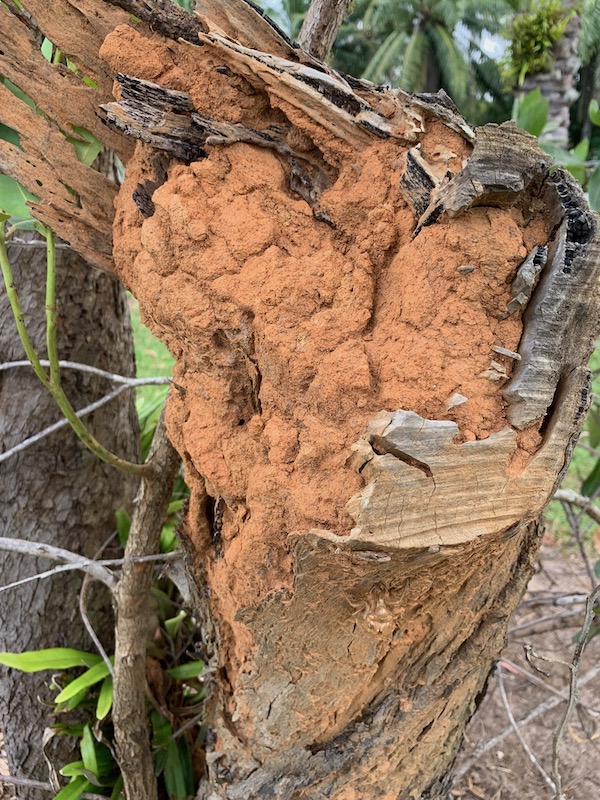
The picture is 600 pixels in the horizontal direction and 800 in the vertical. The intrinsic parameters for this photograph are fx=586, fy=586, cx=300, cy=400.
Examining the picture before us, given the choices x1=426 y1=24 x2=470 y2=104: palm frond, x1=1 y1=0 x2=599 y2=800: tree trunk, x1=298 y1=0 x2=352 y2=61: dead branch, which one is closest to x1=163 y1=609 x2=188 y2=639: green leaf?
x1=1 y1=0 x2=599 y2=800: tree trunk

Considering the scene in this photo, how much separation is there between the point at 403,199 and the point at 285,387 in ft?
1.10

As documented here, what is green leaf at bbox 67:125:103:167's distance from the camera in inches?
43.8

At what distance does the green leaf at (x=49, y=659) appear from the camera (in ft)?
5.08

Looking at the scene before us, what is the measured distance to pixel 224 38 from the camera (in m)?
0.92

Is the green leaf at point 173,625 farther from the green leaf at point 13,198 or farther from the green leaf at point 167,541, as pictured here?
the green leaf at point 13,198

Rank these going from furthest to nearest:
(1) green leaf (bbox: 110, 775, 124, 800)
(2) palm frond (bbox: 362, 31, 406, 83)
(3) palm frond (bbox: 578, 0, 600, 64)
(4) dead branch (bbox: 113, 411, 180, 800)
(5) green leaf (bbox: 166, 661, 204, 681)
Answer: (2) palm frond (bbox: 362, 31, 406, 83) < (3) palm frond (bbox: 578, 0, 600, 64) < (5) green leaf (bbox: 166, 661, 204, 681) < (1) green leaf (bbox: 110, 775, 124, 800) < (4) dead branch (bbox: 113, 411, 180, 800)

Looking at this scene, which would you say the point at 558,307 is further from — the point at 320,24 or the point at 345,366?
the point at 320,24

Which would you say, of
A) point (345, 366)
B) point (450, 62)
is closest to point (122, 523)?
point (345, 366)

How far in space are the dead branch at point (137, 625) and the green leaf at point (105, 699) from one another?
133 millimetres

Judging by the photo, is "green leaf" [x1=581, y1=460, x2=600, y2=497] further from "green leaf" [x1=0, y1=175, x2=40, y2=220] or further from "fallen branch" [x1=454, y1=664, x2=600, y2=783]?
"green leaf" [x1=0, y1=175, x2=40, y2=220]

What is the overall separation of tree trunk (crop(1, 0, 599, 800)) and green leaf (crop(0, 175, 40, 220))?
220 millimetres

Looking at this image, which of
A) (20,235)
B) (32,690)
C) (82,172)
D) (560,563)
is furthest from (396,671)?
(560,563)

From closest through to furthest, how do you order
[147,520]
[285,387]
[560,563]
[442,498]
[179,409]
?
1. [442,498]
2. [285,387]
3. [179,409]
4. [147,520]
5. [560,563]

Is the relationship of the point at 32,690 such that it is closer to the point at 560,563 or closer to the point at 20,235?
the point at 20,235
